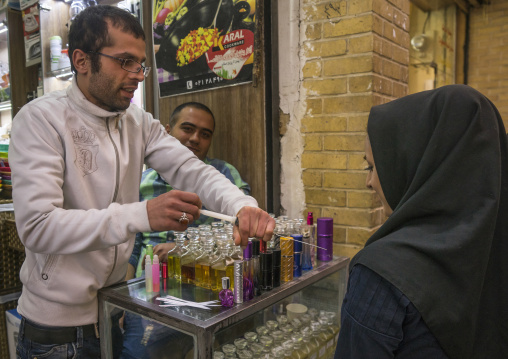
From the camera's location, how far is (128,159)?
138cm

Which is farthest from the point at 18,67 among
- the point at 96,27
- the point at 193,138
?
the point at 96,27

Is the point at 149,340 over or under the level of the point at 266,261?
under

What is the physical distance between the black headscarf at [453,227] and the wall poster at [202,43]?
146 centimetres

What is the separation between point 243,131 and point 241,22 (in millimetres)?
648

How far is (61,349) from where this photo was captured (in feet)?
4.21

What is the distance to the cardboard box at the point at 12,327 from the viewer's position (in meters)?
2.22

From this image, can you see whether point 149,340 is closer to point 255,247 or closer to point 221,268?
point 221,268

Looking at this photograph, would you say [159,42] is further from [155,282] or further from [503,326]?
[503,326]

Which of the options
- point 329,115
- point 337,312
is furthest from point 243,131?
point 337,312

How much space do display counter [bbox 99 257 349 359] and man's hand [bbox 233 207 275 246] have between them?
8.0 inches

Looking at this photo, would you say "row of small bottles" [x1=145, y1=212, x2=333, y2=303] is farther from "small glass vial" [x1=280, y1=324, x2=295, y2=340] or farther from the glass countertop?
"small glass vial" [x1=280, y1=324, x2=295, y2=340]

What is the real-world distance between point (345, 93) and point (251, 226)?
1.12 m

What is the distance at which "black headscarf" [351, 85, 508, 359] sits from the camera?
2.67 feet

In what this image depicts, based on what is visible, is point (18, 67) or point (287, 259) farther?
point (18, 67)
